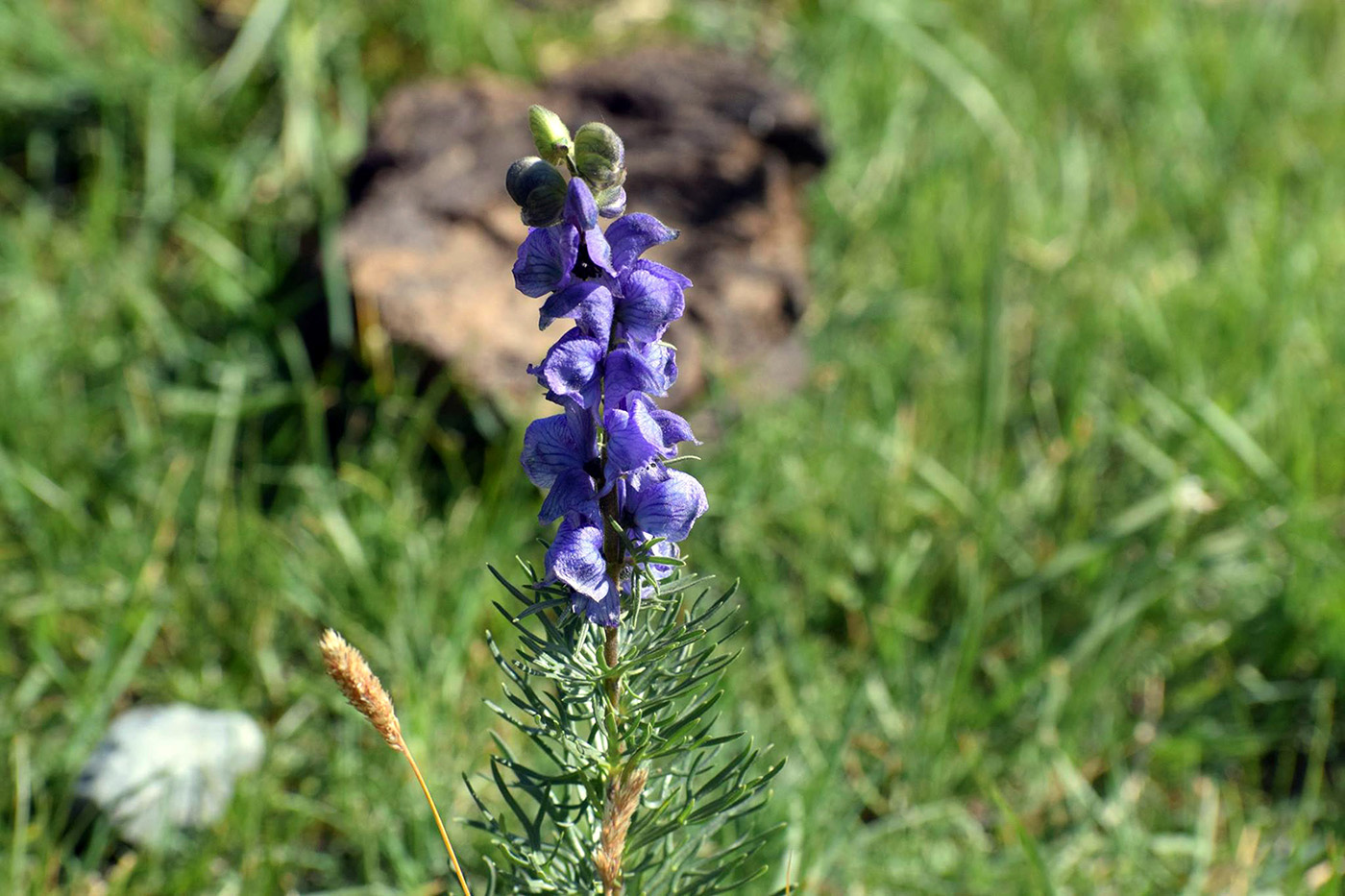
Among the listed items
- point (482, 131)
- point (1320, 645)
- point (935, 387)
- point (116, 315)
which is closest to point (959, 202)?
point (935, 387)

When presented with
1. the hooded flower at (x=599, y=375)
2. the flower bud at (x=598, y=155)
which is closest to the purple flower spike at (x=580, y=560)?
the hooded flower at (x=599, y=375)

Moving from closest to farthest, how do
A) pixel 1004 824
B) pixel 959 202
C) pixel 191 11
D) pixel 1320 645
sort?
pixel 1004 824
pixel 1320 645
pixel 959 202
pixel 191 11

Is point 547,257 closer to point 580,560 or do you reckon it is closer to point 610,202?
point 610,202

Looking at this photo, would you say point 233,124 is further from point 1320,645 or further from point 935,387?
point 1320,645

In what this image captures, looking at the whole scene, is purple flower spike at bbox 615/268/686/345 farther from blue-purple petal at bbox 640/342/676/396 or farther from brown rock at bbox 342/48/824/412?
brown rock at bbox 342/48/824/412

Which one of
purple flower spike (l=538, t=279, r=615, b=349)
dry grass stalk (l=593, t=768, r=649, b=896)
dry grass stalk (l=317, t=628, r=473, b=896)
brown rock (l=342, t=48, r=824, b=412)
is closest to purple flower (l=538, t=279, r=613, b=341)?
purple flower spike (l=538, t=279, r=615, b=349)
